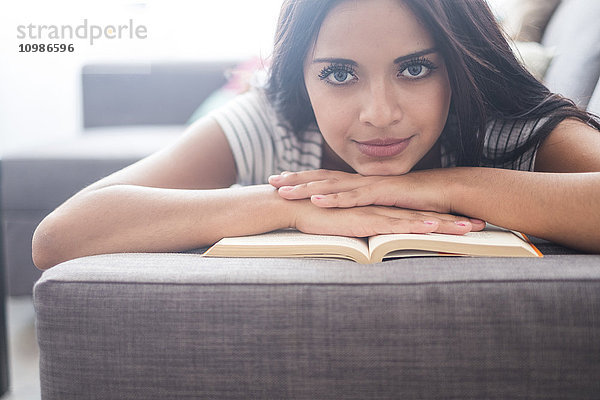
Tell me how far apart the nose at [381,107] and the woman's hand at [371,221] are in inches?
6.4

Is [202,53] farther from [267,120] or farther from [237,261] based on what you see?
[237,261]

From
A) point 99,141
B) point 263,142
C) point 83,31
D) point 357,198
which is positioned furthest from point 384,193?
point 83,31

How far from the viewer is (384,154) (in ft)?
3.36

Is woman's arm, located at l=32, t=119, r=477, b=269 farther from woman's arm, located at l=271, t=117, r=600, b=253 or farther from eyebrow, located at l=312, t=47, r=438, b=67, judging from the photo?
eyebrow, located at l=312, t=47, r=438, b=67

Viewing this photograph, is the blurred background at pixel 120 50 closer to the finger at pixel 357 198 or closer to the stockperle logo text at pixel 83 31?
the stockperle logo text at pixel 83 31

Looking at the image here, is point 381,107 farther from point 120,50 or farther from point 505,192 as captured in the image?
point 120,50

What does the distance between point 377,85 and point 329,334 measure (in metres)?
0.48

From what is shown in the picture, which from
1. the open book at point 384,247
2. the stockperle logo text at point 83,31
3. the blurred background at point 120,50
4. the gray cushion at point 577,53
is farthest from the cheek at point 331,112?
the blurred background at point 120,50

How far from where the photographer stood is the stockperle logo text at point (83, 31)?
2072mm

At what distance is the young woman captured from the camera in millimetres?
837

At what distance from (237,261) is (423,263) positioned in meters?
0.25

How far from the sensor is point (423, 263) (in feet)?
2.29

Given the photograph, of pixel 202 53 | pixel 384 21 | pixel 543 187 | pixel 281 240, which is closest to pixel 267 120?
pixel 384 21

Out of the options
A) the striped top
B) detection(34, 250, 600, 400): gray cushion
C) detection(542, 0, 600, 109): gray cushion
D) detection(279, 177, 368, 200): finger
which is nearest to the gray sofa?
detection(34, 250, 600, 400): gray cushion
